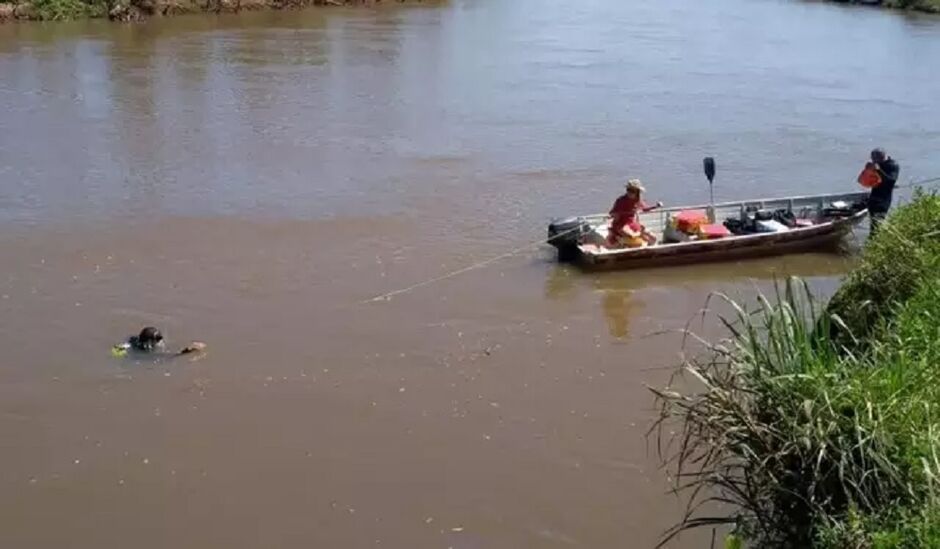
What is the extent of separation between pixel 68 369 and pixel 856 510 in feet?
24.4

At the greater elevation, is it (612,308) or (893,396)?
(893,396)

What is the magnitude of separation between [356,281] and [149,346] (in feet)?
9.68

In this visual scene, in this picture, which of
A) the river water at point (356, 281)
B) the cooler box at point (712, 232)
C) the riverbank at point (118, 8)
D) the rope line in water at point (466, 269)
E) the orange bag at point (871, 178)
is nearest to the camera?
the river water at point (356, 281)

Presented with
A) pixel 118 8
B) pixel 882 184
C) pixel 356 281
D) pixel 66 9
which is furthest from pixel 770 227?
pixel 66 9

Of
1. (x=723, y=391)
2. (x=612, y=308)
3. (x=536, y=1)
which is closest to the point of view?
(x=723, y=391)

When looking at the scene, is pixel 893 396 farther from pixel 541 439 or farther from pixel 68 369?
pixel 68 369

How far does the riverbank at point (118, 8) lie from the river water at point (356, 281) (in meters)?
3.95

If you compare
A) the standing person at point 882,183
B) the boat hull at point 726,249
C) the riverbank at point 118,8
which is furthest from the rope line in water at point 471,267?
the riverbank at point 118,8

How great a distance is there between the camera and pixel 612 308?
1234 centimetres

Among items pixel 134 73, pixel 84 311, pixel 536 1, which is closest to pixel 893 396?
pixel 84 311

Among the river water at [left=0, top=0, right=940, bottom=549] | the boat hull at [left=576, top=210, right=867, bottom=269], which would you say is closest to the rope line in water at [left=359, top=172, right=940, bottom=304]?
the river water at [left=0, top=0, right=940, bottom=549]

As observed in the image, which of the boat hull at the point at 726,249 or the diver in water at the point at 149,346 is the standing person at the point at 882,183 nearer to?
the boat hull at the point at 726,249

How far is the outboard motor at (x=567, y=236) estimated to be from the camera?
1338 centimetres

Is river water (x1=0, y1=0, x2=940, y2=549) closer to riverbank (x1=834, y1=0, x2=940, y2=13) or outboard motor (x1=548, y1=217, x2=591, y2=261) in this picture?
outboard motor (x1=548, y1=217, x2=591, y2=261)
